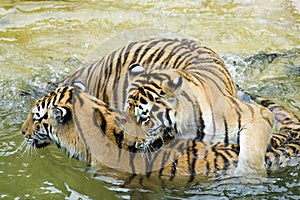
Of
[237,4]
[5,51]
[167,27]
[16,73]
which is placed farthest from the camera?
[237,4]

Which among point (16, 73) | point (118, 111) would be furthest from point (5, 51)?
point (118, 111)

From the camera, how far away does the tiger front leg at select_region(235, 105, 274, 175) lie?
3426 mm

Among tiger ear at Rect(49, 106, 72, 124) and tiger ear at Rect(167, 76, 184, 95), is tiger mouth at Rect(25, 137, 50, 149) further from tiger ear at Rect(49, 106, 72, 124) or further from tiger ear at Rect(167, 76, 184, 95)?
tiger ear at Rect(167, 76, 184, 95)

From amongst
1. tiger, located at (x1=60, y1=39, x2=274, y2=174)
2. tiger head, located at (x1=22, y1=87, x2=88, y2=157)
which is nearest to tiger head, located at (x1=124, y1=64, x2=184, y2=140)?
tiger, located at (x1=60, y1=39, x2=274, y2=174)

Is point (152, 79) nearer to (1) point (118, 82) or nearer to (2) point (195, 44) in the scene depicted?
(1) point (118, 82)

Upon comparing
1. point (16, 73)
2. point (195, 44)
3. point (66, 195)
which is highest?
point (195, 44)

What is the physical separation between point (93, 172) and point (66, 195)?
22 cm

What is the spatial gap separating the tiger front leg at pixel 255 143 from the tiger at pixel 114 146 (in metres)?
0.05

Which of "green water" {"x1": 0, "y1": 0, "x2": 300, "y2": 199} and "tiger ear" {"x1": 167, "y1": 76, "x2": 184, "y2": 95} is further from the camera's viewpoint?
"tiger ear" {"x1": 167, "y1": 76, "x2": 184, "y2": 95}

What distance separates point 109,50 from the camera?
593 cm

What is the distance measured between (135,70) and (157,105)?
47cm

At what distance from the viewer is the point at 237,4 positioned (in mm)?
7305

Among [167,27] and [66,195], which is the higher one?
[167,27]

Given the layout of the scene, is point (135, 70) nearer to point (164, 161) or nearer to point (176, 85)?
point (176, 85)
